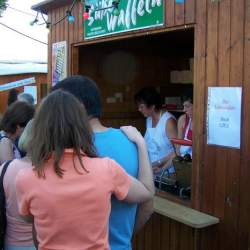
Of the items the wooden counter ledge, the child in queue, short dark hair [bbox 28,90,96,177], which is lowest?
the wooden counter ledge

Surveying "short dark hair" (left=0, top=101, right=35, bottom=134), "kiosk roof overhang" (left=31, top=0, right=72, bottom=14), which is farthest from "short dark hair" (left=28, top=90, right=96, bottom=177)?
"kiosk roof overhang" (left=31, top=0, right=72, bottom=14)

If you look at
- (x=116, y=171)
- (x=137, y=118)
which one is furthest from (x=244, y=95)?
(x=137, y=118)

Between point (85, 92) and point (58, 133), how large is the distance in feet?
1.05

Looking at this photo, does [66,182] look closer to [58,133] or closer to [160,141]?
[58,133]

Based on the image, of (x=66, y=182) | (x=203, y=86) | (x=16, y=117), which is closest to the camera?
(x=66, y=182)

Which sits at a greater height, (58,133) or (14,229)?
(58,133)

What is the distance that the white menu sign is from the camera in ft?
11.1

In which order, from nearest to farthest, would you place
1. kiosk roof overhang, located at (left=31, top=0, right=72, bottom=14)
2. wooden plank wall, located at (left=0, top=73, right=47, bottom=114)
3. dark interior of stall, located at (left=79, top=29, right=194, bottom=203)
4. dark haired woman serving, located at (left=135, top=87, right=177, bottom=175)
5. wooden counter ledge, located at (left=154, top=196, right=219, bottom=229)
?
wooden counter ledge, located at (left=154, top=196, right=219, bottom=229) → dark haired woman serving, located at (left=135, top=87, right=177, bottom=175) → kiosk roof overhang, located at (left=31, top=0, right=72, bottom=14) → dark interior of stall, located at (left=79, top=29, right=194, bottom=203) → wooden plank wall, located at (left=0, top=73, right=47, bottom=114)

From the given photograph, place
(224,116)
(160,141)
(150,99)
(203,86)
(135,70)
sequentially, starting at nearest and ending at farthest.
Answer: (224,116) → (203,86) → (160,141) → (150,99) → (135,70)

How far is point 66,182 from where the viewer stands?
1725 mm

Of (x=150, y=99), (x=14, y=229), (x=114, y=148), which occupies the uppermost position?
(x=150, y=99)

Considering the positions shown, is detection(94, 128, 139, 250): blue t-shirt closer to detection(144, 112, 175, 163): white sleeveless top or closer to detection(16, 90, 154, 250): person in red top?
detection(16, 90, 154, 250): person in red top

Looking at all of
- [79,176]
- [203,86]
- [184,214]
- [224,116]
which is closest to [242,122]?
[224,116]

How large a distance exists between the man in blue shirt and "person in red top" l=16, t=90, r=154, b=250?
0.55 feet
